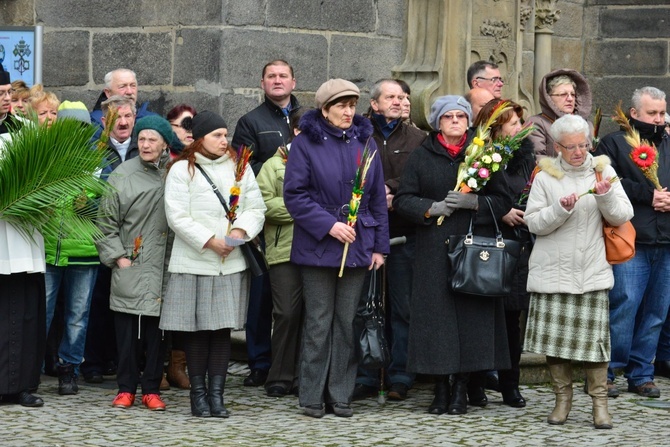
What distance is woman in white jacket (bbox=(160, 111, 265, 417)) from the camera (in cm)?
869

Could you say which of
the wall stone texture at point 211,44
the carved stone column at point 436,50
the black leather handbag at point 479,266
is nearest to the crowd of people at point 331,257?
the black leather handbag at point 479,266

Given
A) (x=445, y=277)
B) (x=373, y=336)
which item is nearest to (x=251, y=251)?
(x=373, y=336)

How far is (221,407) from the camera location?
8.68 meters

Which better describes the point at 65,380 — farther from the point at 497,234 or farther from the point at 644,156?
the point at 644,156

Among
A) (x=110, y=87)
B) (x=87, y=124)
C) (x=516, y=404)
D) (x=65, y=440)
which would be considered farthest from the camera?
(x=110, y=87)

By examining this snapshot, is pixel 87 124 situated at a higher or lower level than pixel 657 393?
higher

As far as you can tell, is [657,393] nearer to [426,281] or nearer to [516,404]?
[516,404]

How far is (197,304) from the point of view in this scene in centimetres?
873

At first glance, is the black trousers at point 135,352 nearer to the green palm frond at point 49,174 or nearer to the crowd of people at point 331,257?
the crowd of people at point 331,257

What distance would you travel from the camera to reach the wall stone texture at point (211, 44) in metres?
10.6

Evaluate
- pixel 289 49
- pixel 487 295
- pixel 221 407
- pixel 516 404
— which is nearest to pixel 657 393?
pixel 516 404

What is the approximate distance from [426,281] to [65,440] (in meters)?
2.34

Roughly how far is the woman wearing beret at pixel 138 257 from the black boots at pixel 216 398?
1.17ft

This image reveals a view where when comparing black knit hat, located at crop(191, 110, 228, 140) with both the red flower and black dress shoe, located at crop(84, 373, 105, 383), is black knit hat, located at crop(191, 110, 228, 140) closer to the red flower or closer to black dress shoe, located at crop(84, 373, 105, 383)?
black dress shoe, located at crop(84, 373, 105, 383)
